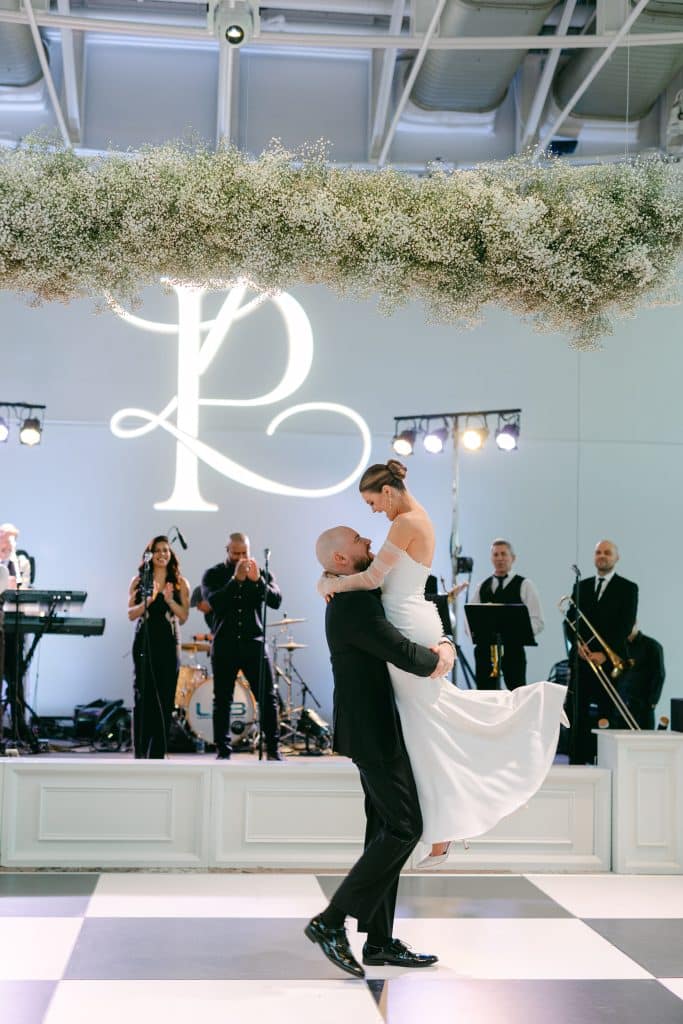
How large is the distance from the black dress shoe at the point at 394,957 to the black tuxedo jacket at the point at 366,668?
705mm

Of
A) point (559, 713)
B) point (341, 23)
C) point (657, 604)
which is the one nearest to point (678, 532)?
point (657, 604)

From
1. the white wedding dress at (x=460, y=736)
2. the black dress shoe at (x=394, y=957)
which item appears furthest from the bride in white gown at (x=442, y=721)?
the black dress shoe at (x=394, y=957)

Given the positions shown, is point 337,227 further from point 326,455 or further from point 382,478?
point 326,455

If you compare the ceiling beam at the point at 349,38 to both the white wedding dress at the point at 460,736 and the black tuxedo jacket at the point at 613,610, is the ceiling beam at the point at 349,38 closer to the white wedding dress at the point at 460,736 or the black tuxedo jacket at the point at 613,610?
the black tuxedo jacket at the point at 613,610

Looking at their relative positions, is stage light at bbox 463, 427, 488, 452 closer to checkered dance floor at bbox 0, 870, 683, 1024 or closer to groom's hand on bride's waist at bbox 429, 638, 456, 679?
checkered dance floor at bbox 0, 870, 683, 1024

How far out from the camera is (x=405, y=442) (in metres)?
10.6

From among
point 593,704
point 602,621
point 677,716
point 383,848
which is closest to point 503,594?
point 602,621

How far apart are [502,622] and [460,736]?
4466 millimetres

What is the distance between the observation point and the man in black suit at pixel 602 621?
355 inches

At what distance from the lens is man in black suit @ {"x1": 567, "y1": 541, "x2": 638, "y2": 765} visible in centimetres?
902

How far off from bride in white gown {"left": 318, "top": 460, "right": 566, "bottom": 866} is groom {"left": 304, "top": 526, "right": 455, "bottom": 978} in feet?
0.21

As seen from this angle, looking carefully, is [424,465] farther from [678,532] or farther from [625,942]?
[625,942]

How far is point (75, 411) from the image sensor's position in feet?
36.8

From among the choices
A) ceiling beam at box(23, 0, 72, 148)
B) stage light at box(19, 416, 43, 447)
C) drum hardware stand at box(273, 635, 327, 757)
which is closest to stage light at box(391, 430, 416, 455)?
drum hardware stand at box(273, 635, 327, 757)
